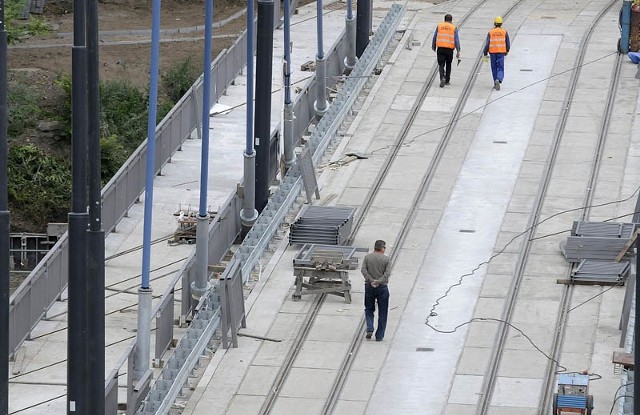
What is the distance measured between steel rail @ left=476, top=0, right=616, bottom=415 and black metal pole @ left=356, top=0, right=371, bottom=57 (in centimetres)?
511

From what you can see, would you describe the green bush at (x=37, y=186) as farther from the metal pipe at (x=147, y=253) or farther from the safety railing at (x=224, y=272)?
the metal pipe at (x=147, y=253)

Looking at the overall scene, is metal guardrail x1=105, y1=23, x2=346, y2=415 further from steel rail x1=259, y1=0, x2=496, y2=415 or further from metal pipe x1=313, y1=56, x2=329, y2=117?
steel rail x1=259, y1=0, x2=496, y2=415

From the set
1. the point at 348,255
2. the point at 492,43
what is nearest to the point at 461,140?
the point at 492,43

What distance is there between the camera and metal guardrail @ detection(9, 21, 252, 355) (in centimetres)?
3019

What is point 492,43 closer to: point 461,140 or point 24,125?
point 461,140

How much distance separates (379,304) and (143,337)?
11.5 ft

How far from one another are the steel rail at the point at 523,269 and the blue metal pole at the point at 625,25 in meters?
1.10

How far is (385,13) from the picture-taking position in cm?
5028

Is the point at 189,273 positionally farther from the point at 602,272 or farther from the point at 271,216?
the point at 602,272

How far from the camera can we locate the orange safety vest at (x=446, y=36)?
→ 39656 mm

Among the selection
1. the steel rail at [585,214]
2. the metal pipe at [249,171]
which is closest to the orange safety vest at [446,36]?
the steel rail at [585,214]

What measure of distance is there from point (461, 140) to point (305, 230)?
6.88 metres

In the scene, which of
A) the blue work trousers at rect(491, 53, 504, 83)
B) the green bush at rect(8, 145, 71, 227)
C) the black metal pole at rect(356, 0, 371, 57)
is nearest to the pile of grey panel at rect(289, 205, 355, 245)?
the blue work trousers at rect(491, 53, 504, 83)

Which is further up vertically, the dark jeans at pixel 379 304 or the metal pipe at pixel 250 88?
the metal pipe at pixel 250 88
